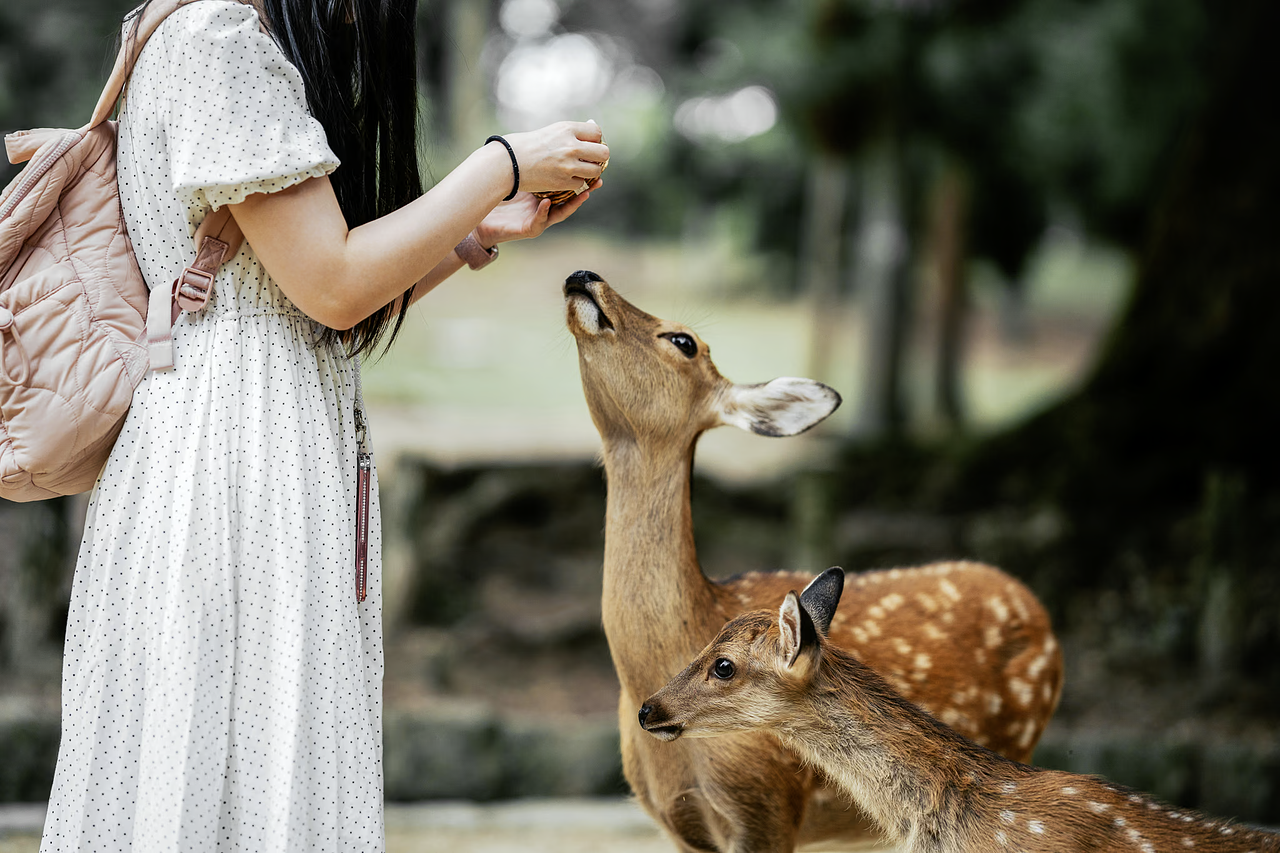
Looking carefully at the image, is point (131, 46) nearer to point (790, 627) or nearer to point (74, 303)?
point (74, 303)

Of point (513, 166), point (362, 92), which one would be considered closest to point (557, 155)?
point (513, 166)

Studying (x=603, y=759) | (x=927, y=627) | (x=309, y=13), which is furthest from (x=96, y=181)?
(x=603, y=759)

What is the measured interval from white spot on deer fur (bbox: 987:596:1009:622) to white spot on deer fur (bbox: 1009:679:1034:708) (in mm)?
149

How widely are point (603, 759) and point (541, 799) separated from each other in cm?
27

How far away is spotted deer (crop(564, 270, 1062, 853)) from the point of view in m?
2.55

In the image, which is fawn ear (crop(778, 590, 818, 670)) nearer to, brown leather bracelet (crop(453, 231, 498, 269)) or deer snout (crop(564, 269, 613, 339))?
deer snout (crop(564, 269, 613, 339))

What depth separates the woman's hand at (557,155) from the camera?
1938 mm

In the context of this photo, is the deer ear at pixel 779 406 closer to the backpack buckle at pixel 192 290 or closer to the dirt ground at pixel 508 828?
the backpack buckle at pixel 192 290

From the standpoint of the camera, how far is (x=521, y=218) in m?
2.34

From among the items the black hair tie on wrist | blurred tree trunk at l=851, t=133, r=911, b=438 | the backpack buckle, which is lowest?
blurred tree trunk at l=851, t=133, r=911, b=438

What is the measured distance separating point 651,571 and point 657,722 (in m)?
0.39

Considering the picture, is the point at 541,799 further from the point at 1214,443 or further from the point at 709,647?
the point at 1214,443

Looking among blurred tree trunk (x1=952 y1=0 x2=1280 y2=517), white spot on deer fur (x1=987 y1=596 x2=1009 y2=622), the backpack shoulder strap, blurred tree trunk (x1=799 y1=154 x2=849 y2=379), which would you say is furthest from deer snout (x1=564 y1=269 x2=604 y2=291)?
blurred tree trunk (x1=799 y1=154 x2=849 y2=379)

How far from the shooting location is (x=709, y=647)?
2389 millimetres
